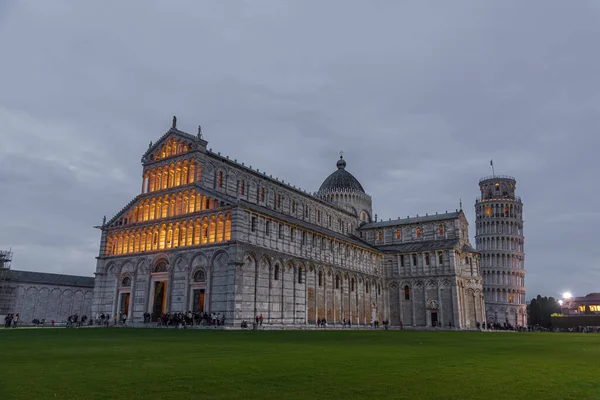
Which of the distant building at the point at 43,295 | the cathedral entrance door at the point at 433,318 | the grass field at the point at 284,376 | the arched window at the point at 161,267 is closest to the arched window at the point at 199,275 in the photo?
the arched window at the point at 161,267

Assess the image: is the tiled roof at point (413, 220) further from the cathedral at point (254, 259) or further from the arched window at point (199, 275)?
the arched window at point (199, 275)

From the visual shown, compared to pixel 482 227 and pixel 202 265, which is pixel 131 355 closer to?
pixel 202 265

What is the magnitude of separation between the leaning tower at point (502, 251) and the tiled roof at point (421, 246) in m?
36.6

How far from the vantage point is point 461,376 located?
431 inches

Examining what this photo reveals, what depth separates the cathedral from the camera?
46438mm

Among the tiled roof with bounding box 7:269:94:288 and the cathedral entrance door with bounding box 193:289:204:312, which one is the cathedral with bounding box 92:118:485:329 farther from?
the tiled roof with bounding box 7:269:94:288

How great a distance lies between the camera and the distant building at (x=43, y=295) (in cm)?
6388

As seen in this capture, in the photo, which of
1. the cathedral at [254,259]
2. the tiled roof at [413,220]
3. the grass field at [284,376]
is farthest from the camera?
the tiled roof at [413,220]

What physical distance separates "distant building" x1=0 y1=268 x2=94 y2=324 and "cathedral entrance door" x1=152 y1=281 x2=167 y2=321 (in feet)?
85.4

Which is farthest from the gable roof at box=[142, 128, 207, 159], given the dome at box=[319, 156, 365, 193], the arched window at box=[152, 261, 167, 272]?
the dome at box=[319, 156, 365, 193]

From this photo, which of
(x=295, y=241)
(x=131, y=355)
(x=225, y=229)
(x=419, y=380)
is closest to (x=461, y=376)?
(x=419, y=380)

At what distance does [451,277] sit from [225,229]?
37.1 metres

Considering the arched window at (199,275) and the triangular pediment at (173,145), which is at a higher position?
the triangular pediment at (173,145)

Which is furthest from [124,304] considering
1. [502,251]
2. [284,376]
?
[502,251]
